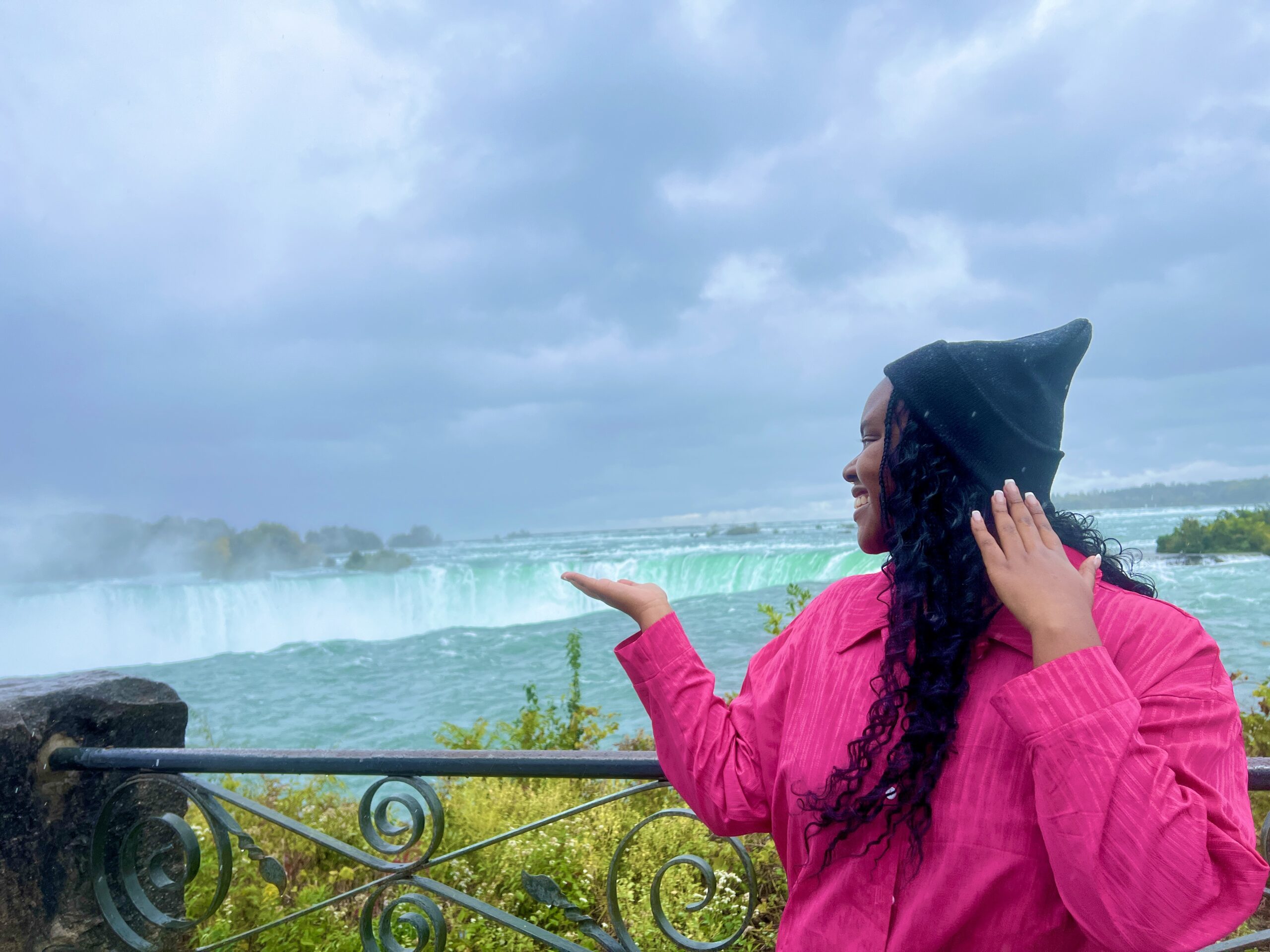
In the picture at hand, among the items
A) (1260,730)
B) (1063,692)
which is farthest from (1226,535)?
(1063,692)

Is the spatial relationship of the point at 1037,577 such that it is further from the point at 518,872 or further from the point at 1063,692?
the point at 518,872

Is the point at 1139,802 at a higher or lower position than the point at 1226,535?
higher

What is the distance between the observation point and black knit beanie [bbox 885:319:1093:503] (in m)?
1.14

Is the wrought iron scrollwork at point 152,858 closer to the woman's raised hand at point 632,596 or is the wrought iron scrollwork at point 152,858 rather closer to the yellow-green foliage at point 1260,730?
the woman's raised hand at point 632,596

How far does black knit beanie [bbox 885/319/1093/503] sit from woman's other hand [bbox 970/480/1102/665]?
9 cm

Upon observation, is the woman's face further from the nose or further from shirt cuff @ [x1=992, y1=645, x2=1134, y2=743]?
shirt cuff @ [x1=992, y1=645, x2=1134, y2=743]

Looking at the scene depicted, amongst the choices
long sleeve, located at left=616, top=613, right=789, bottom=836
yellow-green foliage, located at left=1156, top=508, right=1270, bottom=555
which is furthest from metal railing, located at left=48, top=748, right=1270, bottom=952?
yellow-green foliage, located at left=1156, top=508, right=1270, bottom=555

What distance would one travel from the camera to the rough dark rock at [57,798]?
82.9 inches

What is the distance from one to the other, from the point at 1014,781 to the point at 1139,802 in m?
0.17

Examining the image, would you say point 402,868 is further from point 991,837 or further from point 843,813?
point 991,837

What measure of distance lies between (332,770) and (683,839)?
2201 mm

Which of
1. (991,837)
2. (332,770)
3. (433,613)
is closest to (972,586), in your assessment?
(991,837)

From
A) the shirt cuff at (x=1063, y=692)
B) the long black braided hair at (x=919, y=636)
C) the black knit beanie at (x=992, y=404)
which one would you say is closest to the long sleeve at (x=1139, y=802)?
the shirt cuff at (x=1063, y=692)

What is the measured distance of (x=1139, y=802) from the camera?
91cm
